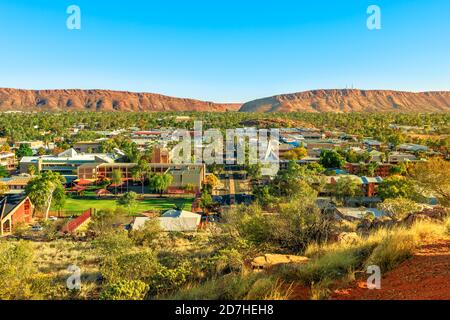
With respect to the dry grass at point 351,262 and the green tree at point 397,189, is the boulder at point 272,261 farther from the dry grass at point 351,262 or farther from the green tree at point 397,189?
the green tree at point 397,189

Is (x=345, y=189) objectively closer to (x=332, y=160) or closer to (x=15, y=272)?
(x=332, y=160)

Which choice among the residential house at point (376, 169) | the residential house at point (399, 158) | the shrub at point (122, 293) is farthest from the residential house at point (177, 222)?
the residential house at point (399, 158)

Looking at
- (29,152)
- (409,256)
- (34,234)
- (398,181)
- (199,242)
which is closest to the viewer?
(409,256)

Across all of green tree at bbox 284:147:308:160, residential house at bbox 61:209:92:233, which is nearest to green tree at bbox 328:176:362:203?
green tree at bbox 284:147:308:160

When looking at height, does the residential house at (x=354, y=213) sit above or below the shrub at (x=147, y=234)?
below

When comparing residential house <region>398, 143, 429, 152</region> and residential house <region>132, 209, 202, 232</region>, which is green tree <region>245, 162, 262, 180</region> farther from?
residential house <region>398, 143, 429, 152</region>

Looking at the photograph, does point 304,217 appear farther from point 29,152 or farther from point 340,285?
point 29,152
